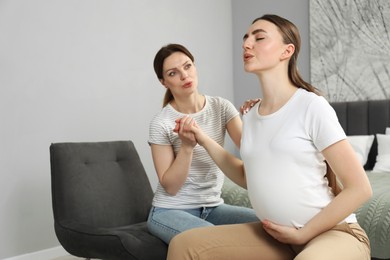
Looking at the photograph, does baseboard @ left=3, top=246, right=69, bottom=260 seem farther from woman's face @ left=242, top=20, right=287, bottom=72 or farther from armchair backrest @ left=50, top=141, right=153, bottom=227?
woman's face @ left=242, top=20, right=287, bottom=72

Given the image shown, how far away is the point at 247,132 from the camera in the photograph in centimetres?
146

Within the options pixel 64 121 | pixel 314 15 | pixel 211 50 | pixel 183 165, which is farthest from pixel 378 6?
pixel 183 165

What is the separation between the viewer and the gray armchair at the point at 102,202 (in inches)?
72.1

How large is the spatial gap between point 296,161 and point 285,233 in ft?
0.64

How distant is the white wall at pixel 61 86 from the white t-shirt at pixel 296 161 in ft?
6.93

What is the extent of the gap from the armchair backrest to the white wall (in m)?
0.90

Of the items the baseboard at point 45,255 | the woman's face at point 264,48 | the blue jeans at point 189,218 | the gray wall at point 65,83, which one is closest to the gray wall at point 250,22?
the gray wall at point 65,83

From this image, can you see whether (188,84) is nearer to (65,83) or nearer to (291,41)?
(291,41)

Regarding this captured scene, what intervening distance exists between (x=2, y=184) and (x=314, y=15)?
3096mm

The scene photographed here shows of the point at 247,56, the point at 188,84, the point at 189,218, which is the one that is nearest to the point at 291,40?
the point at 247,56

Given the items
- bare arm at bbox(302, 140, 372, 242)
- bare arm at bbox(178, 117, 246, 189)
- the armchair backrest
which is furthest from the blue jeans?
bare arm at bbox(302, 140, 372, 242)

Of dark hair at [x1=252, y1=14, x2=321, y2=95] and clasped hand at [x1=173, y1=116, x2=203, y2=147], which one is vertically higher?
dark hair at [x1=252, y1=14, x2=321, y2=95]

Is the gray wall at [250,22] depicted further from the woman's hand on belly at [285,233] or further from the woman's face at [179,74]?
the woman's hand on belly at [285,233]

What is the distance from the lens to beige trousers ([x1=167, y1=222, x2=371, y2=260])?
1267 millimetres
